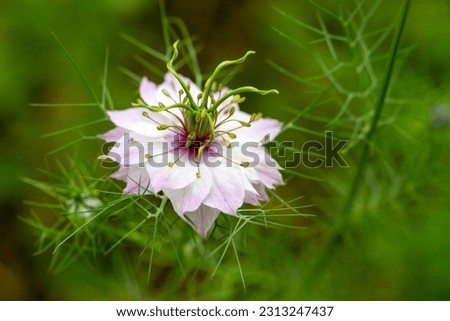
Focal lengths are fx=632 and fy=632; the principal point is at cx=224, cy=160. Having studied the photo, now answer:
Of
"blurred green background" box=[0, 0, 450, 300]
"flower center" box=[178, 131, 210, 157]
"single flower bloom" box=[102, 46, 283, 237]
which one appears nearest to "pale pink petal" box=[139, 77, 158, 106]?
"single flower bloom" box=[102, 46, 283, 237]

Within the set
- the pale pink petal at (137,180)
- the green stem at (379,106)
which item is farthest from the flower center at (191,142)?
the green stem at (379,106)

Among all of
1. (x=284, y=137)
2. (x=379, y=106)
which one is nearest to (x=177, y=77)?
(x=379, y=106)

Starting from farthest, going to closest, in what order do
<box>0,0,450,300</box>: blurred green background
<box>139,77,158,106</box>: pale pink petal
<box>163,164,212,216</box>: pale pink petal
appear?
<box>0,0,450,300</box>: blurred green background < <box>139,77,158,106</box>: pale pink petal < <box>163,164,212,216</box>: pale pink petal

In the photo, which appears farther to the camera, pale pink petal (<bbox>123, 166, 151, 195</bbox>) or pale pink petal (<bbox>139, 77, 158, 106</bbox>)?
pale pink petal (<bbox>139, 77, 158, 106</bbox>)

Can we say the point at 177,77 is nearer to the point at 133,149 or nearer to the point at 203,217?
the point at 133,149

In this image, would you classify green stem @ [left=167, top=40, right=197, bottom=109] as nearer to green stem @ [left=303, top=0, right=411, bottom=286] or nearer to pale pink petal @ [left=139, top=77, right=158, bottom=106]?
pale pink petal @ [left=139, top=77, right=158, bottom=106]

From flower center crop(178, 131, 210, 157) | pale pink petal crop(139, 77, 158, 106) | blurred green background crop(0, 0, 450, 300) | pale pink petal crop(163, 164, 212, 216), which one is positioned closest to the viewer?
pale pink petal crop(163, 164, 212, 216)

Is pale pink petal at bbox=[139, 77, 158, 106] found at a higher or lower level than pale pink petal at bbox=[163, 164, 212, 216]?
higher

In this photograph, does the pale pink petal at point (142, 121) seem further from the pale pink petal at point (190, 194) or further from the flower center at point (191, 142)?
the pale pink petal at point (190, 194)
